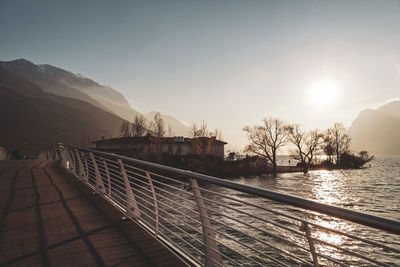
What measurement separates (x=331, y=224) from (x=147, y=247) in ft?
49.1

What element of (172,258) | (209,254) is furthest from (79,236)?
(209,254)

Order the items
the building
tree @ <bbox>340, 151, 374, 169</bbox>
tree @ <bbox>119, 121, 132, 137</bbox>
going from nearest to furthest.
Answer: the building
tree @ <bbox>340, 151, 374, 169</bbox>
tree @ <bbox>119, 121, 132, 137</bbox>

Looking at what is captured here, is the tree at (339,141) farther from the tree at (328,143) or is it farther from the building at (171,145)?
the building at (171,145)

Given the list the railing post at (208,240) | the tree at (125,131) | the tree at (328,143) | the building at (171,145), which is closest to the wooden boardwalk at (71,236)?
the railing post at (208,240)

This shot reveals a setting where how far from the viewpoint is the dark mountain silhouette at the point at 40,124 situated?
85.7 metres

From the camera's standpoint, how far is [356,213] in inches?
46.9

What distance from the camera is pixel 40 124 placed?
103 m

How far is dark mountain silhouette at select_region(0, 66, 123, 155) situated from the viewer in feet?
281

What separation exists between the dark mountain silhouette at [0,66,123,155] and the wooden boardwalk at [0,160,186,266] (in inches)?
3333

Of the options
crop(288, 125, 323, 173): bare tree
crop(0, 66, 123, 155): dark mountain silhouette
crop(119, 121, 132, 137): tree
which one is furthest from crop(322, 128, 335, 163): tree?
crop(0, 66, 123, 155): dark mountain silhouette

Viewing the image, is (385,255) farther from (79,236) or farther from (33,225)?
(33,225)

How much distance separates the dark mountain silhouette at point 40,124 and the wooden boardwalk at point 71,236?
8465 cm

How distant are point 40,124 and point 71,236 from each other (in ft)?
397

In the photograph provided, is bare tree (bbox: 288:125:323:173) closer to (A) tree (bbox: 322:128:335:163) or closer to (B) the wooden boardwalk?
(A) tree (bbox: 322:128:335:163)
